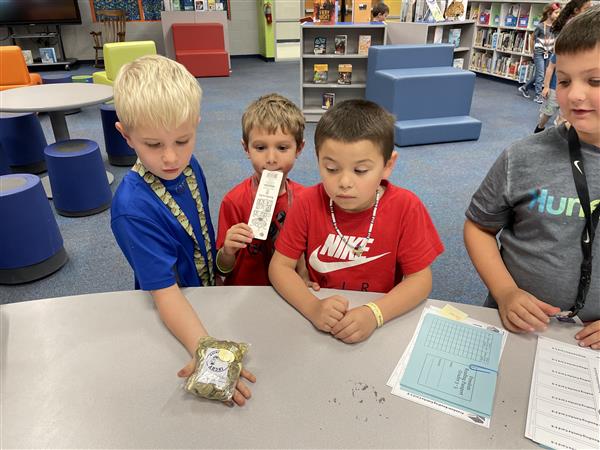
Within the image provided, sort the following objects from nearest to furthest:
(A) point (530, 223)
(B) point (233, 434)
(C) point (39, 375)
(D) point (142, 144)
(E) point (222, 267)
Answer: (B) point (233, 434)
(C) point (39, 375)
(D) point (142, 144)
(A) point (530, 223)
(E) point (222, 267)

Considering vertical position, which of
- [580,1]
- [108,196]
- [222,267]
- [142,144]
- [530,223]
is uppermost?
[580,1]

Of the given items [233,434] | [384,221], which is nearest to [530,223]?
[384,221]

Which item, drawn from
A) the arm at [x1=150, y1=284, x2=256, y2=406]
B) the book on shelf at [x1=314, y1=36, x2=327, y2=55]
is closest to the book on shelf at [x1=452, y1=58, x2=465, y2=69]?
the book on shelf at [x1=314, y1=36, x2=327, y2=55]

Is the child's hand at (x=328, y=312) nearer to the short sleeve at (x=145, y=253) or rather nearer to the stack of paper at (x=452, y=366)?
the stack of paper at (x=452, y=366)

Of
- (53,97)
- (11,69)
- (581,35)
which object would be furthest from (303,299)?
(11,69)

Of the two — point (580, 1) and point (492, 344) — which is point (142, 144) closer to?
point (492, 344)

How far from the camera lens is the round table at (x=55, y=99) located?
3088 millimetres

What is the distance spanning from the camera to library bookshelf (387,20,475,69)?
17.2 ft

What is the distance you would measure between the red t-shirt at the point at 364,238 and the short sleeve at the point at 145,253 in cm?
30

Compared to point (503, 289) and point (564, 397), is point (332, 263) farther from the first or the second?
point (564, 397)

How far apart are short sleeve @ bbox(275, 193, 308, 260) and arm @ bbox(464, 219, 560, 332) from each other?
1.61 ft

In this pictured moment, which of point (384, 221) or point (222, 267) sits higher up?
point (384, 221)

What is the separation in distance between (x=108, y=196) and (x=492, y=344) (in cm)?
304

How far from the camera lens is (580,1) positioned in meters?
3.65
